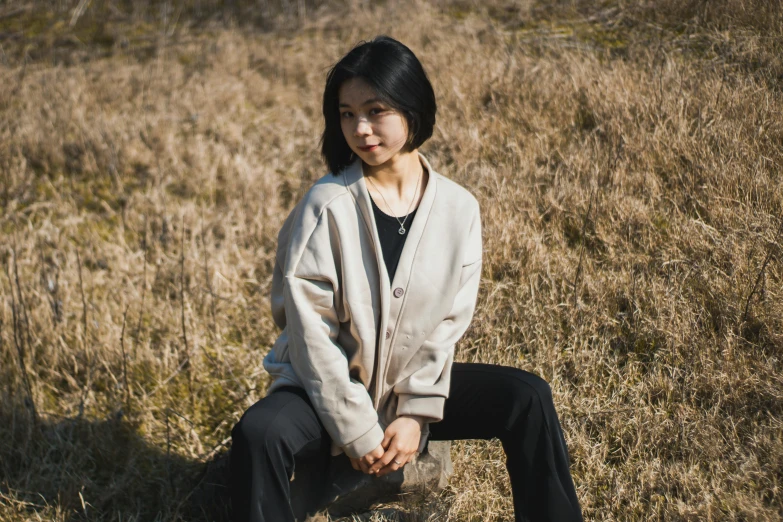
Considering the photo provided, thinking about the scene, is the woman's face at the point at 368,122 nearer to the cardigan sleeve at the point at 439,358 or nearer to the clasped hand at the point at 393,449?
the cardigan sleeve at the point at 439,358

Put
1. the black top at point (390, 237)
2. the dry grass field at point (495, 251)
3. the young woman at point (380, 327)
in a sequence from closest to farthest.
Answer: the young woman at point (380, 327) < the black top at point (390, 237) < the dry grass field at point (495, 251)

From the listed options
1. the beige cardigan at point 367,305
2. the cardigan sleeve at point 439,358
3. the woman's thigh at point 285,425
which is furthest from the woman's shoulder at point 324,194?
the woman's thigh at point 285,425

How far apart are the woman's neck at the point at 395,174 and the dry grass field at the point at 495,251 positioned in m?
1.13

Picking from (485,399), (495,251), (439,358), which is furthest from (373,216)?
(495,251)

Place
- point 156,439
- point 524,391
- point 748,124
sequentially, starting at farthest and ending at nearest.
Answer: point 748,124, point 156,439, point 524,391

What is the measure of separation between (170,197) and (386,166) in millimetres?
2920

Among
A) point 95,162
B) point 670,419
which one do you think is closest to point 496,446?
point 670,419

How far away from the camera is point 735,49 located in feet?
13.9

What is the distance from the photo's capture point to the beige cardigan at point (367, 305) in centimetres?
218

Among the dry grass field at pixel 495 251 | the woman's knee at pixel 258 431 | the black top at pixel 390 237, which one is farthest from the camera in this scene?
the dry grass field at pixel 495 251

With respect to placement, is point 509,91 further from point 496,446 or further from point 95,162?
point 95,162

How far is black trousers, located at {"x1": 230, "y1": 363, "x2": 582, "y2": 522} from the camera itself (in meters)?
2.06

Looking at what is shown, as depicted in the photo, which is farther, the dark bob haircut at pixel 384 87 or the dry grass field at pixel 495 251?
the dry grass field at pixel 495 251

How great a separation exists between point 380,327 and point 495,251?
1.46 metres
